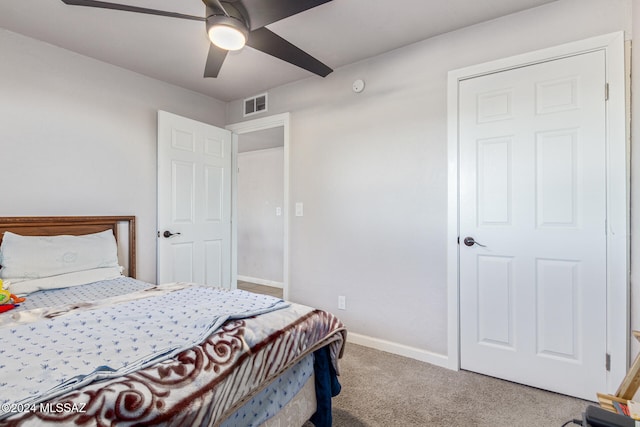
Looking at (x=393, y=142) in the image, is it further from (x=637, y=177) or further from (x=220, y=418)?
(x=220, y=418)

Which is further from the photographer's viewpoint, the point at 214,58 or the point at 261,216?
the point at 261,216

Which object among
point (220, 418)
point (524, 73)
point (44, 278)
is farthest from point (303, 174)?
point (220, 418)

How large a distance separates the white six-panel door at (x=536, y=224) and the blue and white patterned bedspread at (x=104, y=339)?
1.50 meters

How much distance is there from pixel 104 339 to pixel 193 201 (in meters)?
2.20

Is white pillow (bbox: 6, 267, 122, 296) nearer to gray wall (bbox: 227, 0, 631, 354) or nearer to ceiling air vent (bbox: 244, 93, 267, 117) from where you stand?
gray wall (bbox: 227, 0, 631, 354)

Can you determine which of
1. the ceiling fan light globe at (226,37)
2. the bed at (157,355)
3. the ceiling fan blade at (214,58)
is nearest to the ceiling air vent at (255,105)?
the ceiling fan blade at (214,58)

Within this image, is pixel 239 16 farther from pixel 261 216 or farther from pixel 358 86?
pixel 261 216

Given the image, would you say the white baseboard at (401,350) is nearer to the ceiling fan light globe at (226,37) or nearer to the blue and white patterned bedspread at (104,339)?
the blue and white patterned bedspread at (104,339)

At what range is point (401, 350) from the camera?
2447 millimetres

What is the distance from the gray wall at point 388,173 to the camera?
6.93 ft

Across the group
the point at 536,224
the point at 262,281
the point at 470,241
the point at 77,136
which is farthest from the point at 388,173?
the point at 262,281

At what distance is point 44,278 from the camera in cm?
205

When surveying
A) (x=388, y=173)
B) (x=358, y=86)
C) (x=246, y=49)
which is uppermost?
(x=246, y=49)

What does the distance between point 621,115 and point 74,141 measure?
12.4ft
